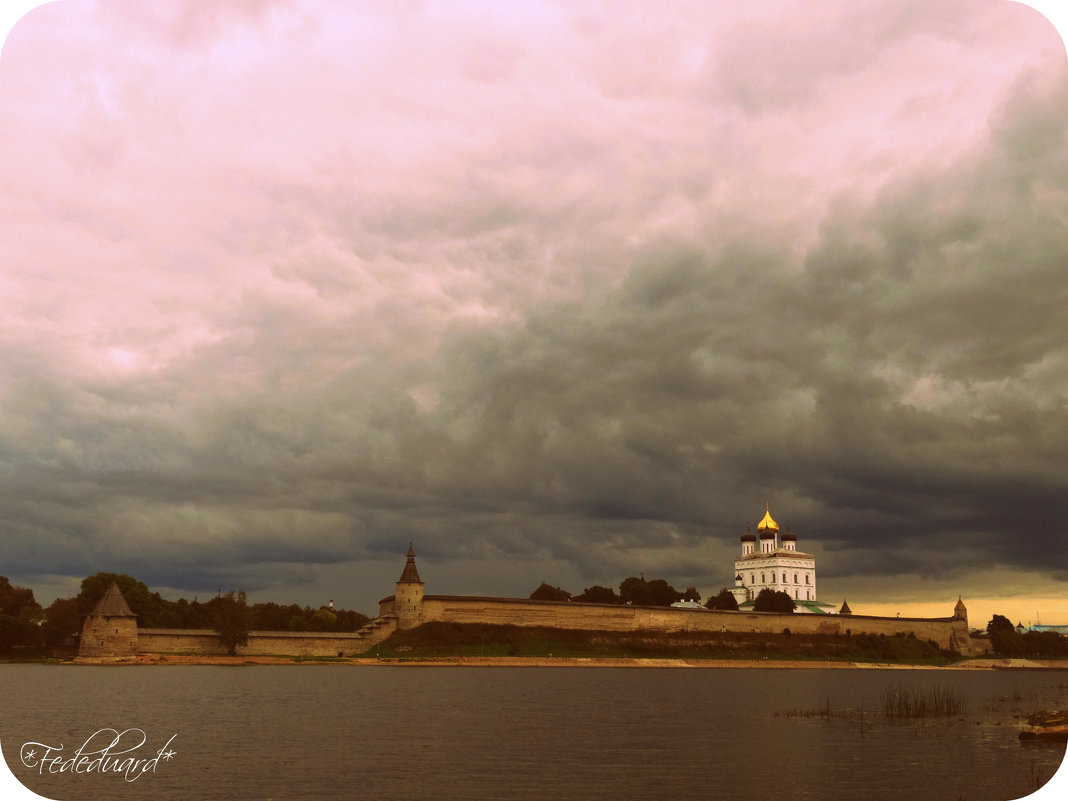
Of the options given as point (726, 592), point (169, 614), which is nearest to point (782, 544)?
point (726, 592)

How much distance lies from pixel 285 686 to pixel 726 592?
7468cm

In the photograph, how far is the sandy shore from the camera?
62.0 meters

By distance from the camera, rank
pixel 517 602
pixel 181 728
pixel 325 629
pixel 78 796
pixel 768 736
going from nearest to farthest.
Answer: pixel 78 796, pixel 181 728, pixel 768 736, pixel 517 602, pixel 325 629

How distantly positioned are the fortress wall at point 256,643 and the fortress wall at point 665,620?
833 centimetres

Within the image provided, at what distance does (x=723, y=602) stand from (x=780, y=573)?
2343 cm

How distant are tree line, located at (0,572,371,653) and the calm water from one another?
20.0 metres

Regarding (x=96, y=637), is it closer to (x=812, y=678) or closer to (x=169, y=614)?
(x=169, y=614)

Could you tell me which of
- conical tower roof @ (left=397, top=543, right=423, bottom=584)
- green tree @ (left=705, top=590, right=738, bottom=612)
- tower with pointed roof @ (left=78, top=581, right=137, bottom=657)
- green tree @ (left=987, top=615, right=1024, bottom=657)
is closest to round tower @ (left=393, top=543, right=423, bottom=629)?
conical tower roof @ (left=397, top=543, right=423, bottom=584)

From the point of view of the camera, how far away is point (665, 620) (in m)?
86.1

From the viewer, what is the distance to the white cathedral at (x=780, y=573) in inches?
4892

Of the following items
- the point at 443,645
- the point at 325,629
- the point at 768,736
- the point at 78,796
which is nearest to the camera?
the point at 78,796

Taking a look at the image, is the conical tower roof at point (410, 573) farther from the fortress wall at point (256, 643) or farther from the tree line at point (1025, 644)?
the tree line at point (1025, 644)

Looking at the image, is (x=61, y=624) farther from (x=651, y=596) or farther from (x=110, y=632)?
(x=651, y=596)

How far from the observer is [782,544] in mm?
131500
